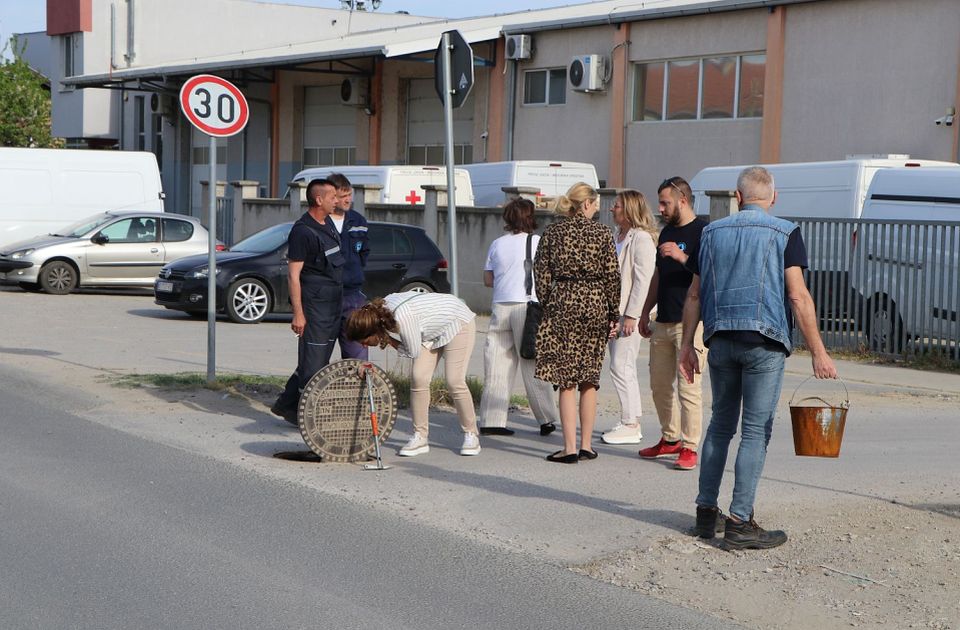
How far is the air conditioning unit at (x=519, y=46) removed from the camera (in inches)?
1236

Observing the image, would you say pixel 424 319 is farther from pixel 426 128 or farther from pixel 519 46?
pixel 426 128

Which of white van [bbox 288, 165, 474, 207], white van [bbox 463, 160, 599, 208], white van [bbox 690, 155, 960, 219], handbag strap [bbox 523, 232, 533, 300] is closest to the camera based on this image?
handbag strap [bbox 523, 232, 533, 300]

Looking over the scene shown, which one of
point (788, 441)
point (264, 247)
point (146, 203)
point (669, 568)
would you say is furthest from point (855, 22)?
point (669, 568)

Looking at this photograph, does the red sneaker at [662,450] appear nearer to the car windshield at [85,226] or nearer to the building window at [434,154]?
the car windshield at [85,226]

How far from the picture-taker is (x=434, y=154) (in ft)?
119

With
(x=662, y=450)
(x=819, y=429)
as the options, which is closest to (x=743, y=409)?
(x=819, y=429)

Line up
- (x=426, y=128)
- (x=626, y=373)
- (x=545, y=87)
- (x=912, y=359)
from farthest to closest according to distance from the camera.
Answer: (x=426, y=128) < (x=545, y=87) < (x=912, y=359) < (x=626, y=373)

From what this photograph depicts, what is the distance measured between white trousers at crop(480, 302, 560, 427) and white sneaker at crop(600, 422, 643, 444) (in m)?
0.60

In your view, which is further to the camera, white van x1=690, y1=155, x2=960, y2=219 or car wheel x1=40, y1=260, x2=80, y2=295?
car wheel x1=40, y1=260, x2=80, y2=295

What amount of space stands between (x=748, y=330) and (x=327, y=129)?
34.7 meters

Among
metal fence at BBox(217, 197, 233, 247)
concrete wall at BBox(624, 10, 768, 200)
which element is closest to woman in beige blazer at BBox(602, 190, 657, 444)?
concrete wall at BBox(624, 10, 768, 200)

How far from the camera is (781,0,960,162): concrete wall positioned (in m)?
23.1

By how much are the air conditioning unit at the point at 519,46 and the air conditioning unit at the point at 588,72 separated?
2037 mm

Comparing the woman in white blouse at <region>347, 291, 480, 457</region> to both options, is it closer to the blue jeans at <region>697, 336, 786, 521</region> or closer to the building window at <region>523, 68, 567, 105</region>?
the blue jeans at <region>697, 336, 786, 521</region>
